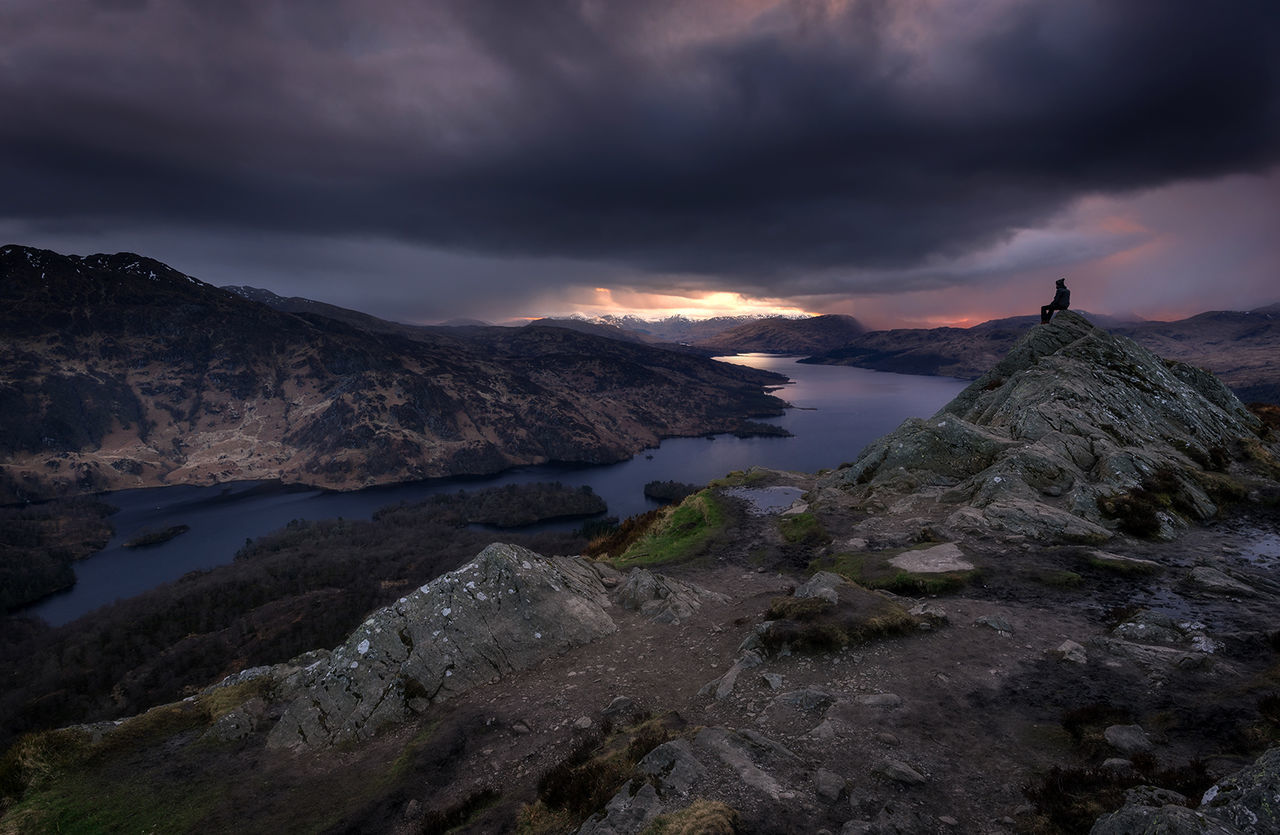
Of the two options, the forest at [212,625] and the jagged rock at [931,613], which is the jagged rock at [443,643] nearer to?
the jagged rock at [931,613]

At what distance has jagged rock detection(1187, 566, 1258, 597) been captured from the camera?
17.1 meters

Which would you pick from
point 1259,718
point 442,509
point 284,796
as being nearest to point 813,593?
point 1259,718

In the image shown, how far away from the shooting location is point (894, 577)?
20.3m

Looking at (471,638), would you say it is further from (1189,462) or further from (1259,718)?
(1189,462)

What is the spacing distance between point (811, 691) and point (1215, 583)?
16.6 metres

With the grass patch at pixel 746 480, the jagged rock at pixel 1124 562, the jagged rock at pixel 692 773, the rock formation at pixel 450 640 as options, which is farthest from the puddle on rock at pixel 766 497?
the jagged rock at pixel 692 773

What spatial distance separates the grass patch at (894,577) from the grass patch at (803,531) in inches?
199

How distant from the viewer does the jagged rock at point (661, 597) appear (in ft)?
67.8

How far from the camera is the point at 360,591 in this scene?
11769 cm

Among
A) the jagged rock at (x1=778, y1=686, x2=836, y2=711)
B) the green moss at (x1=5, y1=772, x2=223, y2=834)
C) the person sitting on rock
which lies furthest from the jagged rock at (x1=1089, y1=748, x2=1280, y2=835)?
the person sitting on rock

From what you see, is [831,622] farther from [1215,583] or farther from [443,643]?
[1215,583]

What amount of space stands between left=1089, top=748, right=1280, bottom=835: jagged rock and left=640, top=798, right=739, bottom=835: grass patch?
4901 millimetres

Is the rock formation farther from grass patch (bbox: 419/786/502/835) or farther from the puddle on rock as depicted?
the puddle on rock

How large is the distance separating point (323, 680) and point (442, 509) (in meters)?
187
